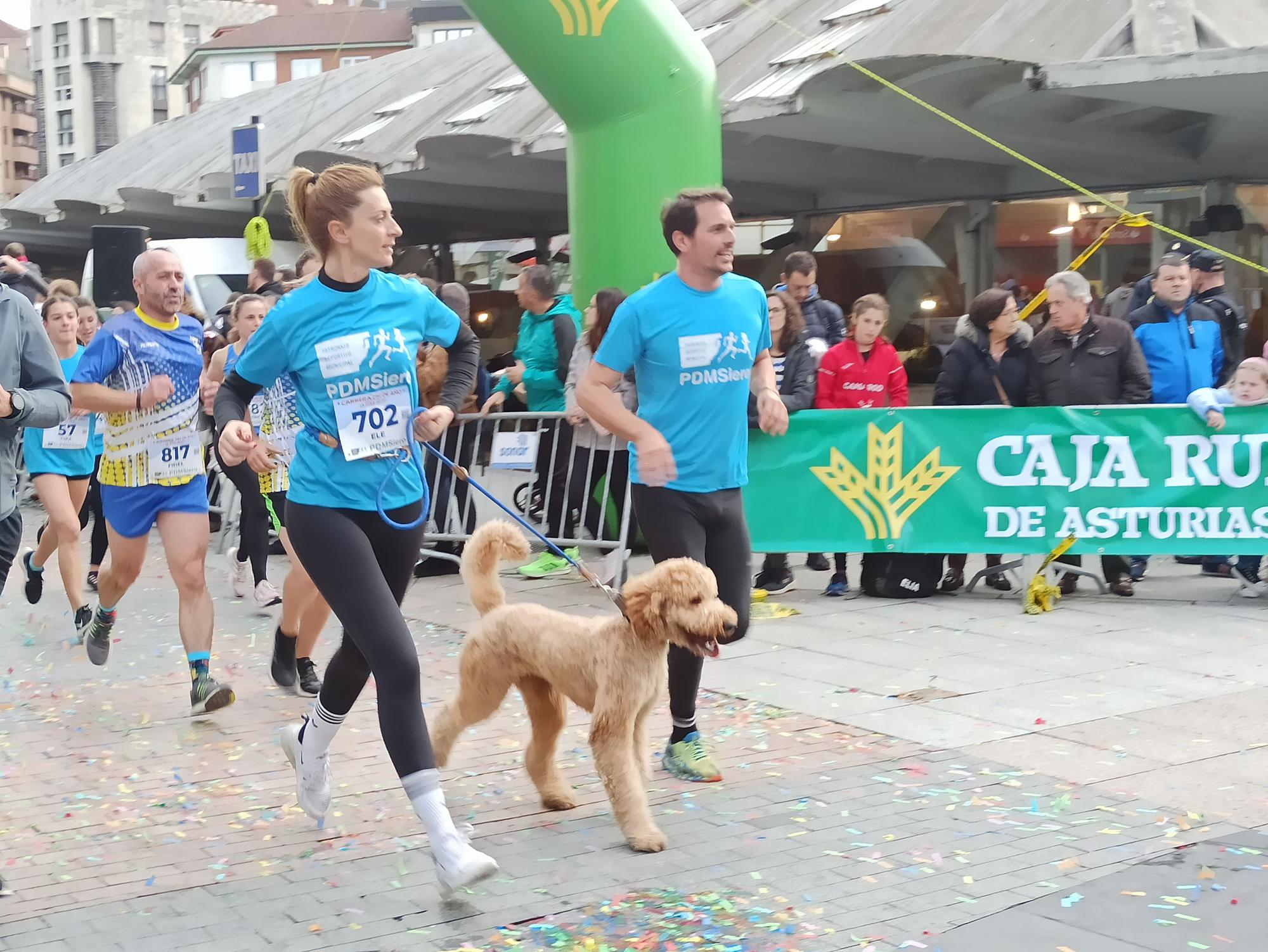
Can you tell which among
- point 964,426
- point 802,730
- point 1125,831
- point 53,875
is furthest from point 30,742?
point 964,426

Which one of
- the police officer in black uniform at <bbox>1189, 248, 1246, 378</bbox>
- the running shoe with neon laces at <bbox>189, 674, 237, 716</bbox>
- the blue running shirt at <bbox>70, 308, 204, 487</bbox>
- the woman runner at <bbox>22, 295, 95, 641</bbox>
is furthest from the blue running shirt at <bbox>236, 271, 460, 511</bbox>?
the police officer in black uniform at <bbox>1189, 248, 1246, 378</bbox>

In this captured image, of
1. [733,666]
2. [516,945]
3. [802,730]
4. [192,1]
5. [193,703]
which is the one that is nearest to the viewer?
[516,945]

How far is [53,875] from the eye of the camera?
467 cm

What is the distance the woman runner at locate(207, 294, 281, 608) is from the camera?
8867mm

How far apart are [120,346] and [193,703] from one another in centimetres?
166

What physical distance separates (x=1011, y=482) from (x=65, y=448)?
5.79m

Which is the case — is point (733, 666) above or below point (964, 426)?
below

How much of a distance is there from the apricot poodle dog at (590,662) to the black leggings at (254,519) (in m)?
4.30

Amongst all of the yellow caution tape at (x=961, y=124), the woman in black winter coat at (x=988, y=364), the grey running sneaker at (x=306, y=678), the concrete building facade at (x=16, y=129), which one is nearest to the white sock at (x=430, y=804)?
the grey running sneaker at (x=306, y=678)

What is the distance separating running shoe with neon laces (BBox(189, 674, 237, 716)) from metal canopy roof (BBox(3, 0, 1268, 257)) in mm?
7263

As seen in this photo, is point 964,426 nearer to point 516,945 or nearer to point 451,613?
point 451,613

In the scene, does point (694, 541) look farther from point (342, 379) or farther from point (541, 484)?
point (541, 484)

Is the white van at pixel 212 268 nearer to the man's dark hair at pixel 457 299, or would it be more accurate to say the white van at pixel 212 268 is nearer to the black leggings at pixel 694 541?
the man's dark hair at pixel 457 299

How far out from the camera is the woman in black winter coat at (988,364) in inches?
368
